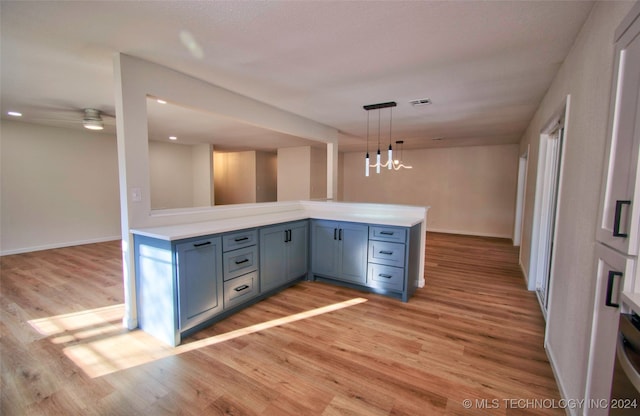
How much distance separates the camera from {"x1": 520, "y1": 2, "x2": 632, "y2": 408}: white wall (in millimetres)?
1438

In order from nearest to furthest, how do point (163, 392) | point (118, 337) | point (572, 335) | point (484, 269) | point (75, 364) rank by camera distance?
1. point (572, 335)
2. point (163, 392)
3. point (75, 364)
4. point (118, 337)
5. point (484, 269)

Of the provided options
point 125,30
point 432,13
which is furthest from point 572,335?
point 125,30

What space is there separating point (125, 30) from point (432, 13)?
2.16 meters

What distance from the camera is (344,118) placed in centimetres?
454

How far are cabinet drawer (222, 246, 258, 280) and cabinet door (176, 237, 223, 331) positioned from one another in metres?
0.08

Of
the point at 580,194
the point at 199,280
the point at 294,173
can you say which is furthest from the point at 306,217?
the point at 294,173

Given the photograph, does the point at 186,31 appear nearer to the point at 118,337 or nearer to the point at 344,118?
the point at 118,337

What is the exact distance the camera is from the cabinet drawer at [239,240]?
2673mm

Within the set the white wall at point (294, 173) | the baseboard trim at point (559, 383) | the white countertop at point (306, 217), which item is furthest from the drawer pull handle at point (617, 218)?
the white wall at point (294, 173)

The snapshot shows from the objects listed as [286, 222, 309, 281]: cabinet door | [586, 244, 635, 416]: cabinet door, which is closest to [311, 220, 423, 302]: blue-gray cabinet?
[286, 222, 309, 281]: cabinet door

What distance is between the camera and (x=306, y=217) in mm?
3721

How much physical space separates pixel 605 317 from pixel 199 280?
2.66 metres

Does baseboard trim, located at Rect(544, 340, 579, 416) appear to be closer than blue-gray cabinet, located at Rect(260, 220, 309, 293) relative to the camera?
Yes

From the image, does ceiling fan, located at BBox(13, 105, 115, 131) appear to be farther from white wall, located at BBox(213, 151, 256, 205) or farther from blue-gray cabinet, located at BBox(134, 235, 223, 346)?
white wall, located at BBox(213, 151, 256, 205)
